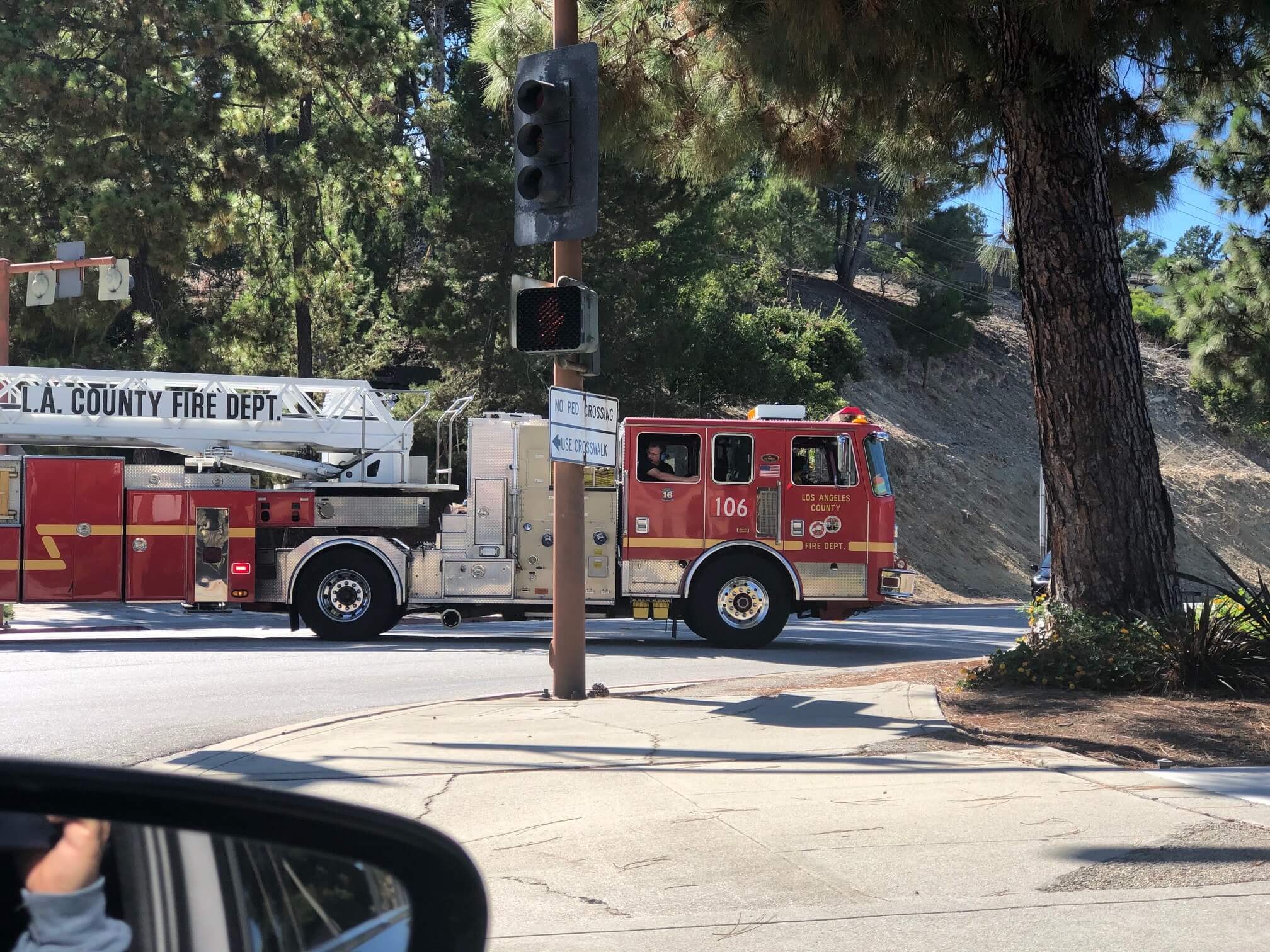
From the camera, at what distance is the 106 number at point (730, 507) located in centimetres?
1583

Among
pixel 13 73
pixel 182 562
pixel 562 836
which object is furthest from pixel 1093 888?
pixel 13 73

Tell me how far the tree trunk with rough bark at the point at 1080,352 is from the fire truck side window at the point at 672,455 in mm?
5746

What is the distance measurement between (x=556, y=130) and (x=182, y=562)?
9.58 m

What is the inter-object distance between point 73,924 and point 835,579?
47.9ft

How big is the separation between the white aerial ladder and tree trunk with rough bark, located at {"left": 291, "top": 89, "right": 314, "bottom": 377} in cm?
810

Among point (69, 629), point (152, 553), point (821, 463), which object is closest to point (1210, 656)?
point (821, 463)

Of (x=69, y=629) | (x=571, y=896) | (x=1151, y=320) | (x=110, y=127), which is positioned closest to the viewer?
(x=571, y=896)

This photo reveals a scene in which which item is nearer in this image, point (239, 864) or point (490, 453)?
point (239, 864)

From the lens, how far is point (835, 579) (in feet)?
51.6

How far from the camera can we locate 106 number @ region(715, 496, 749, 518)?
1583 cm

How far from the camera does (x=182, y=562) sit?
1652 cm

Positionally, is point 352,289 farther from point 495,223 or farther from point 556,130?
point 556,130

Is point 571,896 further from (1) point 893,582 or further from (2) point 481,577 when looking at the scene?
(1) point 893,582

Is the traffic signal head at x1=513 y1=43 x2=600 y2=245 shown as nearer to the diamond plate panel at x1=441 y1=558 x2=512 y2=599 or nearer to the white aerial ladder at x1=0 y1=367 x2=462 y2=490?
the diamond plate panel at x1=441 y1=558 x2=512 y2=599
